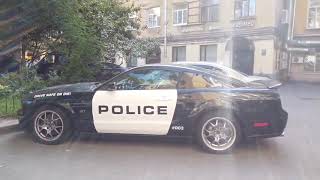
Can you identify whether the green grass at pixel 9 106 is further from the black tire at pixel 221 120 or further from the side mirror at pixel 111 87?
the black tire at pixel 221 120

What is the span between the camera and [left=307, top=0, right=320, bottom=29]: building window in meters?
25.8

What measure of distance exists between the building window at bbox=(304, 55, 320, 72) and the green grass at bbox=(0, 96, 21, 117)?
21.3m

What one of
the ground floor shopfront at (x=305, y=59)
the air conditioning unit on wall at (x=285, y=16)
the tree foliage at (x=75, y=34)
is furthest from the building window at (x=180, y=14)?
the tree foliage at (x=75, y=34)

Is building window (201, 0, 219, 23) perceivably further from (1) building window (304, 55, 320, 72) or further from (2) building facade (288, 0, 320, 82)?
(1) building window (304, 55, 320, 72)

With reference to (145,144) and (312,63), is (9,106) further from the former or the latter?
(312,63)

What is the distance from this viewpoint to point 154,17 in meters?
Answer: 31.3

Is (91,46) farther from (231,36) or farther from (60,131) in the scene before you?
(231,36)

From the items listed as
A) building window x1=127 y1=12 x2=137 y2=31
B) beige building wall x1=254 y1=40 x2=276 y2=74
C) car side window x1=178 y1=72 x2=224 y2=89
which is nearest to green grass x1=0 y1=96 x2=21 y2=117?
car side window x1=178 y1=72 x2=224 y2=89

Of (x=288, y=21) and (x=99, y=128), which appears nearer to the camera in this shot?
(x=99, y=128)

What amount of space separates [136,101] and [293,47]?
22032 mm

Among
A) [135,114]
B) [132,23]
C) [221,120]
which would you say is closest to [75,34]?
[135,114]

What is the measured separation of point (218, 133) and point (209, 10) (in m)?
22.4

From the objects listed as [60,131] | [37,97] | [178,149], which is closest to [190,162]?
[178,149]

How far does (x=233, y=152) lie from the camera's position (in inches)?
246
